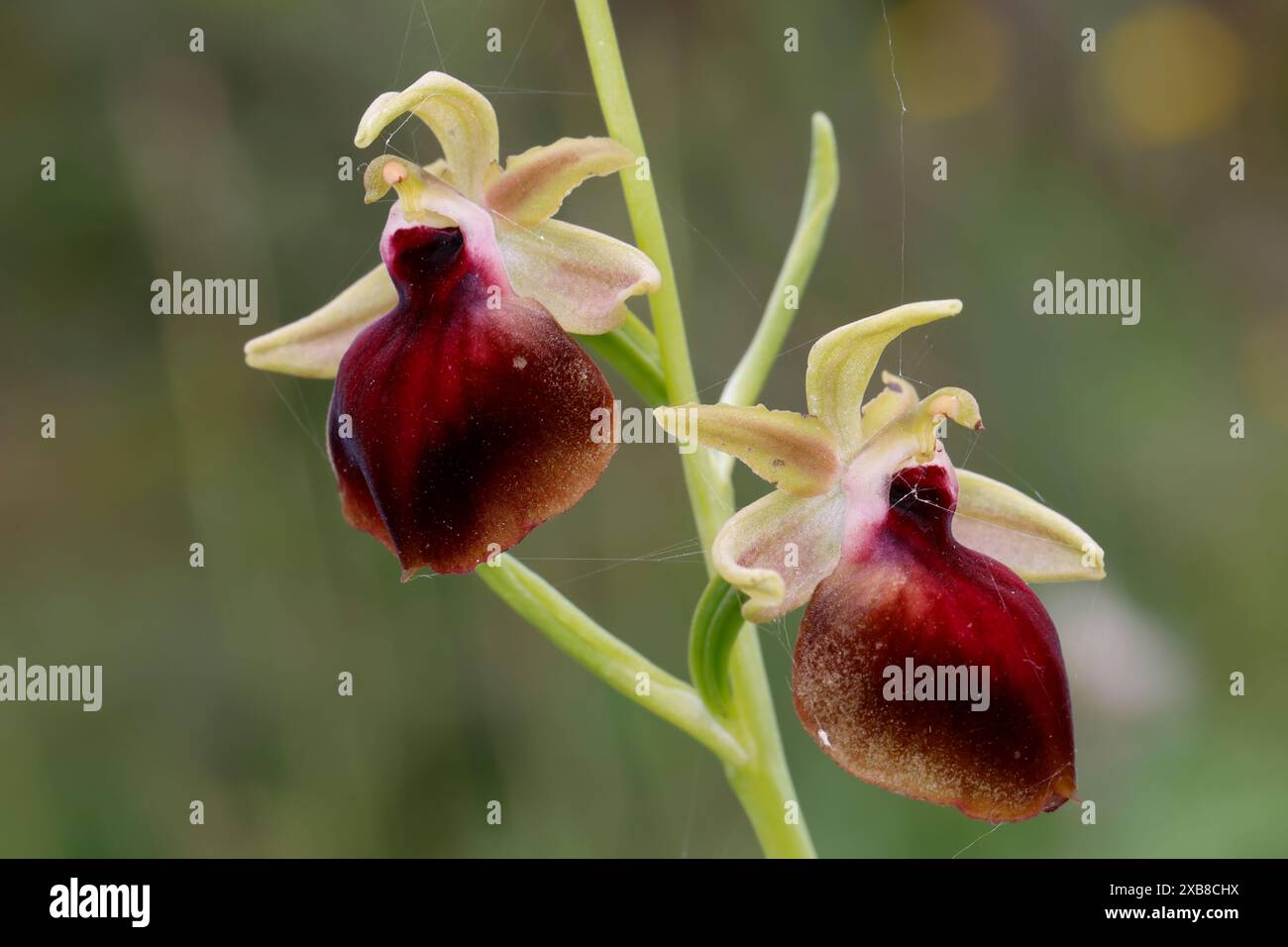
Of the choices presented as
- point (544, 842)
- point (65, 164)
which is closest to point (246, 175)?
point (65, 164)

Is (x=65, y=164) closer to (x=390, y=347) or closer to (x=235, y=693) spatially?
(x=235, y=693)

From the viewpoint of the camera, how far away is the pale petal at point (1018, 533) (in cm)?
180

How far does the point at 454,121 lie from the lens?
1791mm

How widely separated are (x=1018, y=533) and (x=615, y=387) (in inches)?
90.7

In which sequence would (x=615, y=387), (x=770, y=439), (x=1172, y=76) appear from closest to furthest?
(x=770, y=439), (x=615, y=387), (x=1172, y=76)

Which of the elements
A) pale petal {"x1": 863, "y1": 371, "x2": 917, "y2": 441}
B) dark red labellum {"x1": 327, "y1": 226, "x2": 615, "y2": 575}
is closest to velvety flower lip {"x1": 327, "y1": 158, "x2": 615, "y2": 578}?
dark red labellum {"x1": 327, "y1": 226, "x2": 615, "y2": 575}

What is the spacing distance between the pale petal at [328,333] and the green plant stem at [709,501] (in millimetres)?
421

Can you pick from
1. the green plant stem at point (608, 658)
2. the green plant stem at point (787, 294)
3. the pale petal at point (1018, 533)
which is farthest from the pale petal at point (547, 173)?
the pale petal at point (1018, 533)

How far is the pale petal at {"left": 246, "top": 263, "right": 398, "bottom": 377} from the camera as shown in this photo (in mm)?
2006

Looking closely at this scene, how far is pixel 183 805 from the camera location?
3539 millimetres

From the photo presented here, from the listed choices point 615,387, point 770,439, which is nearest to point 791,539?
point 770,439

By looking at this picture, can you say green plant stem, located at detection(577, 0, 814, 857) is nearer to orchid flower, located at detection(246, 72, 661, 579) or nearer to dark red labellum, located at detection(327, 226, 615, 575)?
orchid flower, located at detection(246, 72, 661, 579)

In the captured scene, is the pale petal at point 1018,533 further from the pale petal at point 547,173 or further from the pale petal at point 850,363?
the pale petal at point 547,173

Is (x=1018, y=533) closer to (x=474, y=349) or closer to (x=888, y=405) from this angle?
(x=888, y=405)
